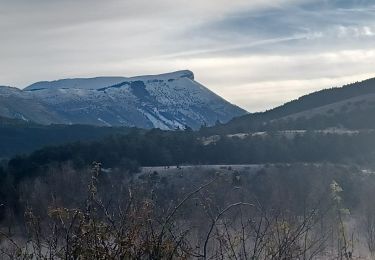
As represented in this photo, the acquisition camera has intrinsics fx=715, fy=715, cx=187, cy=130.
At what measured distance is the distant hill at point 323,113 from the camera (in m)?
102

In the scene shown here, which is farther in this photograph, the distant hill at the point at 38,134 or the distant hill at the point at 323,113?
the distant hill at the point at 38,134

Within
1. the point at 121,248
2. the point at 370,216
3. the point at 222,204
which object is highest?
the point at 121,248

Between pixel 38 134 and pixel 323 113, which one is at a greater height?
pixel 323 113

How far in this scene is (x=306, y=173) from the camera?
6425 cm

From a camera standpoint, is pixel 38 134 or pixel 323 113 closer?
pixel 323 113

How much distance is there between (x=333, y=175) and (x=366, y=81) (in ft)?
241

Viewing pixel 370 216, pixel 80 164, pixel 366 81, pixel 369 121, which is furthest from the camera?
pixel 366 81

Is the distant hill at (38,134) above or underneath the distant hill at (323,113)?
underneath

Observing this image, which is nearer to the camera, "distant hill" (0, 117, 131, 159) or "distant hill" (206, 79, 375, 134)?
"distant hill" (206, 79, 375, 134)

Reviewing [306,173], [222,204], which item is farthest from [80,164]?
[222,204]

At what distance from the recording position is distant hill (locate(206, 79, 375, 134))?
102 meters

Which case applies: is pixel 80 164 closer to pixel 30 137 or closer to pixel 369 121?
pixel 369 121

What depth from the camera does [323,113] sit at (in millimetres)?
Answer: 114438

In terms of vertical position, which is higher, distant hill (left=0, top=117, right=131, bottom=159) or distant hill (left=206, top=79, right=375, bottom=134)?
distant hill (left=206, top=79, right=375, bottom=134)
